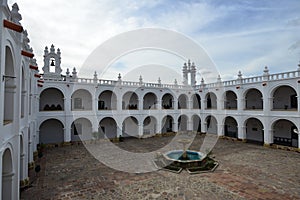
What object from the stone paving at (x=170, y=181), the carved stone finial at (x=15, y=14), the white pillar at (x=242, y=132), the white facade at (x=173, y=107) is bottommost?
the stone paving at (x=170, y=181)

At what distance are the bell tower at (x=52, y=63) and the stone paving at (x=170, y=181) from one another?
31.7 feet

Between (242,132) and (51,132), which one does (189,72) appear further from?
(51,132)

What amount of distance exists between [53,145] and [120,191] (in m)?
14.1

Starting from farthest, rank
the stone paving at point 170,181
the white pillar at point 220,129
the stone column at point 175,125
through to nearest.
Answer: the stone column at point 175,125 → the white pillar at point 220,129 → the stone paving at point 170,181

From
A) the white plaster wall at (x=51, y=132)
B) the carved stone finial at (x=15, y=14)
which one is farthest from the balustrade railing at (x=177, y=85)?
the carved stone finial at (x=15, y=14)

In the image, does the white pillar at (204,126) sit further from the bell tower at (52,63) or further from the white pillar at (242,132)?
the bell tower at (52,63)

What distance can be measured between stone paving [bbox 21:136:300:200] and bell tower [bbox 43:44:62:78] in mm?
9677

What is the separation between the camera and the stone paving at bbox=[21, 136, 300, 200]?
9562mm

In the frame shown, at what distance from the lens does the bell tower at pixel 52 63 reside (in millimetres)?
20422

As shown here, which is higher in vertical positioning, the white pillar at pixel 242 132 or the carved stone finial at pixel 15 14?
the carved stone finial at pixel 15 14

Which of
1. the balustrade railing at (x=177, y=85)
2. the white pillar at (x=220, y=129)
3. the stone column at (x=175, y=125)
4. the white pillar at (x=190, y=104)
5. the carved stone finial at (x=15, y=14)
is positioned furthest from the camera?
the white pillar at (x=190, y=104)

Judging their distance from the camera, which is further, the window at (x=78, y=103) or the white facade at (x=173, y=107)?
the window at (x=78, y=103)

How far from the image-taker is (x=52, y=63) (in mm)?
20859

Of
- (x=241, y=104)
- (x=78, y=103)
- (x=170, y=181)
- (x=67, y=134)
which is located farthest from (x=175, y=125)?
(x=170, y=181)
